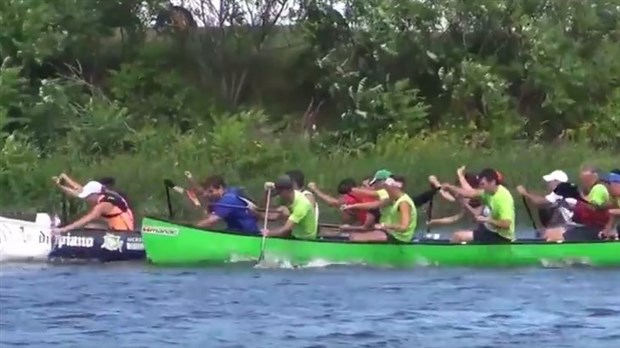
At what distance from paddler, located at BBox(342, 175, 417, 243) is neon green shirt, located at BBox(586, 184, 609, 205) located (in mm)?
2663

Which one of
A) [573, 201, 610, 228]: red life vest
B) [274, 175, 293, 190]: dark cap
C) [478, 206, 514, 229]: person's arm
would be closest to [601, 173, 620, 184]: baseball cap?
[573, 201, 610, 228]: red life vest

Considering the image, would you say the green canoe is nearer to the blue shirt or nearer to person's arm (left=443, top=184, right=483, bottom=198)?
person's arm (left=443, top=184, right=483, bottom=198)

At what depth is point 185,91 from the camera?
145 ft

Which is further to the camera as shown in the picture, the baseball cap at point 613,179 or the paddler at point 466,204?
the paddler at point 466,204

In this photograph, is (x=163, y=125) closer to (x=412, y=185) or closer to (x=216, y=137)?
(x=216, y=137)

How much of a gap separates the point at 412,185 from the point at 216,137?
18.5 ft

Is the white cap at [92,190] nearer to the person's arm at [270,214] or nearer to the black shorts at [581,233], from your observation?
the person's arm at [270,214]

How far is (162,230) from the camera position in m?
25.0

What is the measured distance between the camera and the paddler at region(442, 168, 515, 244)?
24.9 m

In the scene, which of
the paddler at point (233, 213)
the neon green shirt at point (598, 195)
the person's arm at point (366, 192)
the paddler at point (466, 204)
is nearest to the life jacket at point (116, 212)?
the paddler at point (233, 213)

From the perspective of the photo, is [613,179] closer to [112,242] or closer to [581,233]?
[581,233]

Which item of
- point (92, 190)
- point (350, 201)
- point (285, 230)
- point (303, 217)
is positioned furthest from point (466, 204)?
point (92, 190)

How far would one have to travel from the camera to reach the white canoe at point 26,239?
25484mm

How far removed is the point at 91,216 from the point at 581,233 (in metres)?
7.46
